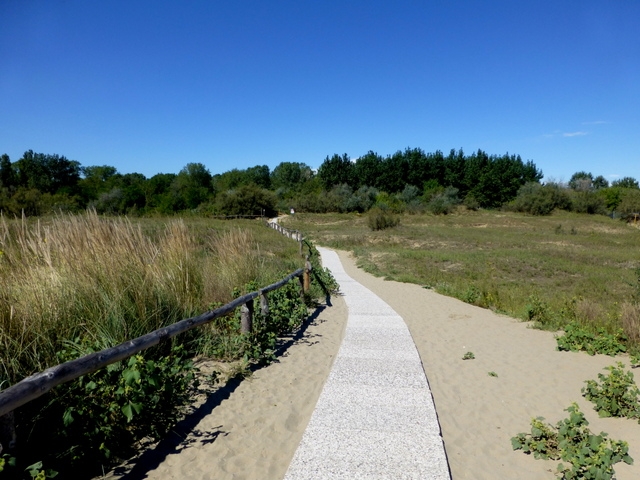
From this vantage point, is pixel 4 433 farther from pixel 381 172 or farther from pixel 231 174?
pixel 231 174

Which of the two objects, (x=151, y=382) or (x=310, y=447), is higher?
(x=151, y=382)

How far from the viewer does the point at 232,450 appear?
127 inches

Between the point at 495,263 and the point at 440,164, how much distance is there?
61918 mm

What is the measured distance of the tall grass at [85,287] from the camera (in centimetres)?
318

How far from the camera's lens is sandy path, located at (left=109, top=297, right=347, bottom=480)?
295 centimetres

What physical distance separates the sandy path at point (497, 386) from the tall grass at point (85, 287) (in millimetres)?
3286

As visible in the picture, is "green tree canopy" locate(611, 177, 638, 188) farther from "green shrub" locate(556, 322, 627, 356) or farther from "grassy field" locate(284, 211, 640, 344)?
"green shrub" locate(556, 322, 627, 356)

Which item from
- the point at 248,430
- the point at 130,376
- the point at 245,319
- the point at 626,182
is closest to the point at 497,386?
the point at 248,430

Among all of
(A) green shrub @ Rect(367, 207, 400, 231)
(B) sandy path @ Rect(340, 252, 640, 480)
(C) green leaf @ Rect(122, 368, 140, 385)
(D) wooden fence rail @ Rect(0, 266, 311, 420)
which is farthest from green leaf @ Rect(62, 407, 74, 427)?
(A) green shrub @ Rect(367, 207, 400, 231)

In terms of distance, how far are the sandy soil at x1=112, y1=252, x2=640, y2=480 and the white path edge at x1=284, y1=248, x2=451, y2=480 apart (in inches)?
6.6

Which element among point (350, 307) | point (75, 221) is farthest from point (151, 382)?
point (350, 307)

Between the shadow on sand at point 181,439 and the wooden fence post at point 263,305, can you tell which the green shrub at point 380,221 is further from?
the shadow on sand at point 181,439

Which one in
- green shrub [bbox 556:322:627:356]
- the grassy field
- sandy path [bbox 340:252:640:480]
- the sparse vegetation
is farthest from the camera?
the grassy field

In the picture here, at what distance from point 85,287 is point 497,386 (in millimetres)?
4935
